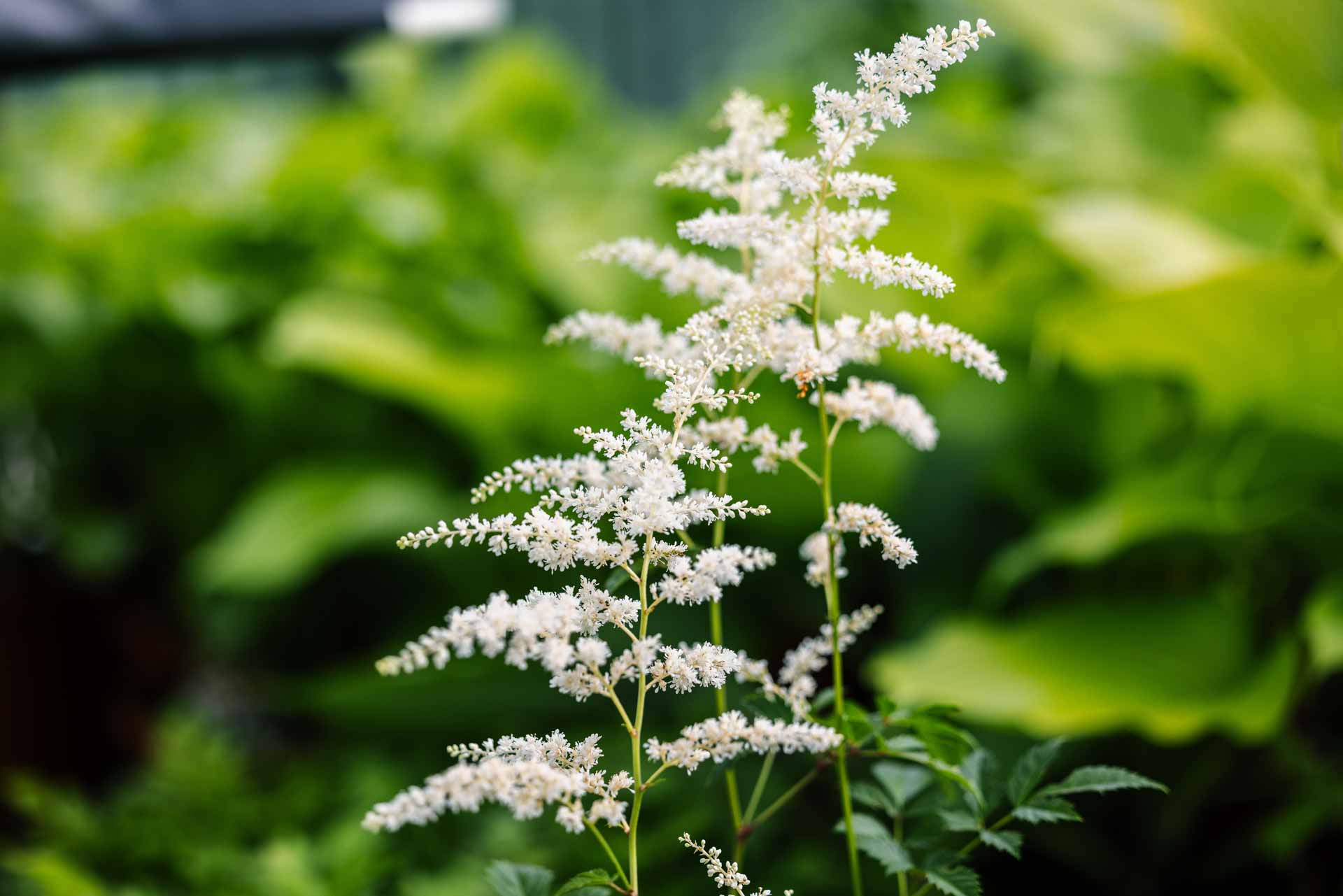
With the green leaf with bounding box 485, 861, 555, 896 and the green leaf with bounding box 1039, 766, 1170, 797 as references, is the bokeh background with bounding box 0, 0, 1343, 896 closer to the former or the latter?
the green leaf with bounding box 1039, 766, 1170, 797

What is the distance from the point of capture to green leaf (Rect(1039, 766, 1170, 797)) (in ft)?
1.30

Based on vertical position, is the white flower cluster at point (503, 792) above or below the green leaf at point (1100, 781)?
below

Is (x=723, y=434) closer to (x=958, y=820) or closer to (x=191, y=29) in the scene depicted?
(x=958, y=820)

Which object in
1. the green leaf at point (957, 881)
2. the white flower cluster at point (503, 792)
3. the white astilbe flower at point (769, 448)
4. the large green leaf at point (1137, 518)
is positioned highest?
the large green leaf at point (1137, 518)

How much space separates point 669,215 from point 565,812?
125 centimetres

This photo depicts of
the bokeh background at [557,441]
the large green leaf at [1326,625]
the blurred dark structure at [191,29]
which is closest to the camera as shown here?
the large green leaf at [1326,625]

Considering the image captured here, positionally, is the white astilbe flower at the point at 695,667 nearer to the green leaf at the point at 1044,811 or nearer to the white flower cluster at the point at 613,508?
the white flower cluster at the point at 613,508

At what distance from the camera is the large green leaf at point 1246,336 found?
1023 millimetres

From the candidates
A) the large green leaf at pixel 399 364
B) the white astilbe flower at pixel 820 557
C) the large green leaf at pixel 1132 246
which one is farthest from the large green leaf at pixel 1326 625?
the large green leaf at pixel 399 364

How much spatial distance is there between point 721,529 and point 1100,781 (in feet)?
0.58

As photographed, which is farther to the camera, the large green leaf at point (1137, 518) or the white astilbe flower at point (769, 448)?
the large green leaf at point (1137, 518)

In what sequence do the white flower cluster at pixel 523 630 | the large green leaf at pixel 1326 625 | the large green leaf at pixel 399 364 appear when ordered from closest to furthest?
the white flower cluster at pixel 523 630 → the large green leaf at pixel 1326 625 → the large green leaf at pixel 399 364

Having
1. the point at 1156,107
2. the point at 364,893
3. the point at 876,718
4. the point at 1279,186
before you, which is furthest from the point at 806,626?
the point at 1156,107

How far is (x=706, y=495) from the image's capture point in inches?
14.3
